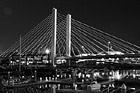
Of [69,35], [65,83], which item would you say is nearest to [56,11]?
[69,35]

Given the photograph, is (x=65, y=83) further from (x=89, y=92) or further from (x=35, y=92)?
(x=89, y=92)

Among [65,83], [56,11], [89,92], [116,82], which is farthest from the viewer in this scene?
[56,11]

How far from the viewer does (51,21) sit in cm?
3378

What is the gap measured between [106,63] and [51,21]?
63.1 feet

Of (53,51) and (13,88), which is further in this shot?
(53,51)

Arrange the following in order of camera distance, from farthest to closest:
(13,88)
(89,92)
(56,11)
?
(56,11)
(13,88)
(89,92)

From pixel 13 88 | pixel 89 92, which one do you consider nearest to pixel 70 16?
pixel 13 88

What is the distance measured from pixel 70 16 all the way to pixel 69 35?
2.82 metres

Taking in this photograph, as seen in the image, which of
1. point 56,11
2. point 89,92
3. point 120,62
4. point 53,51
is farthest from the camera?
point 120,62

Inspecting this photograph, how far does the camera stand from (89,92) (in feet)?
51.0

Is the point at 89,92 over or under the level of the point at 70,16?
under

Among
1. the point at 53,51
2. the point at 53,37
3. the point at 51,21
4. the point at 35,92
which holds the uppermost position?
the point at 51,21

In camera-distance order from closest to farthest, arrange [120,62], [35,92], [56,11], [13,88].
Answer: [35,92], [13,88], [56,11], [120,62]

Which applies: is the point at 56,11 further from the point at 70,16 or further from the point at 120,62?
the point at 120,62
